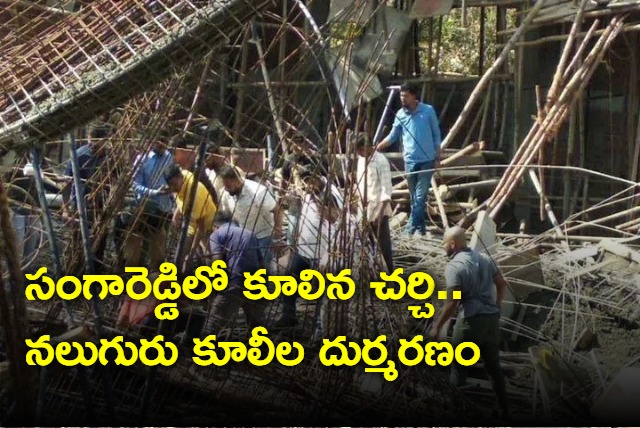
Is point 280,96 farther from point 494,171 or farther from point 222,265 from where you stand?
point 494,171

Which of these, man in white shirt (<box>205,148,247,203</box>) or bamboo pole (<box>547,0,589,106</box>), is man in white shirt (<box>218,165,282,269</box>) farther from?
bamboo pole (<box>547,0,589,106</box>)

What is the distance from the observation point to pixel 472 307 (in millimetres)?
6504

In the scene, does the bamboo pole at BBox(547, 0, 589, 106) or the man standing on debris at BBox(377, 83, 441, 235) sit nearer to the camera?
the man standing on debris at BBox(377, 83, 441, 235)

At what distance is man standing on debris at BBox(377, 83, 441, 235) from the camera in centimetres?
939

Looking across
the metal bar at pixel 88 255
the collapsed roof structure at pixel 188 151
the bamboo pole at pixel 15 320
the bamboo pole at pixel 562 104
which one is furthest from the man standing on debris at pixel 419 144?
the bamboo pole at pixel 15 320

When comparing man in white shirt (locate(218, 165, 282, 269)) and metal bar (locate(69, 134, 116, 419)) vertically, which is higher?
man in white shirt (locate(218, 165, 282, 269))

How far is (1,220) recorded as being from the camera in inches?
125

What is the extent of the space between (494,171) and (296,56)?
297 inches

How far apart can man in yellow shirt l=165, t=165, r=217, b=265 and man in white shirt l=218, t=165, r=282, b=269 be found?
0.14 m

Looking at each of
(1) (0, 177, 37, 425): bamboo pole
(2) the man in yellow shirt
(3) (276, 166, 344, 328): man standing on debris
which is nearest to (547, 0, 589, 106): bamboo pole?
(2) the man in yellow shirt

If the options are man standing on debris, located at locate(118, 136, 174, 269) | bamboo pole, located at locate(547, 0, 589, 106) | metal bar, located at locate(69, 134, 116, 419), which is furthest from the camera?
bamboo pole, located at locate(547, 0, 589, 106)

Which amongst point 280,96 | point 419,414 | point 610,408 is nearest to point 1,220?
point 280,96

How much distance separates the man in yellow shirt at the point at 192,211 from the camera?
15.9ft

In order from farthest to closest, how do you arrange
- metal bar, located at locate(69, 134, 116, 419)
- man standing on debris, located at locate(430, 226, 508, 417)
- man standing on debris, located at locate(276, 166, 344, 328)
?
man standing on debris, located at locate(430, 226, 508, 417), man standing on debris, located at locate(276, 166, 344, 328), metal bar, located at locate(69, 134, 116, 419)
